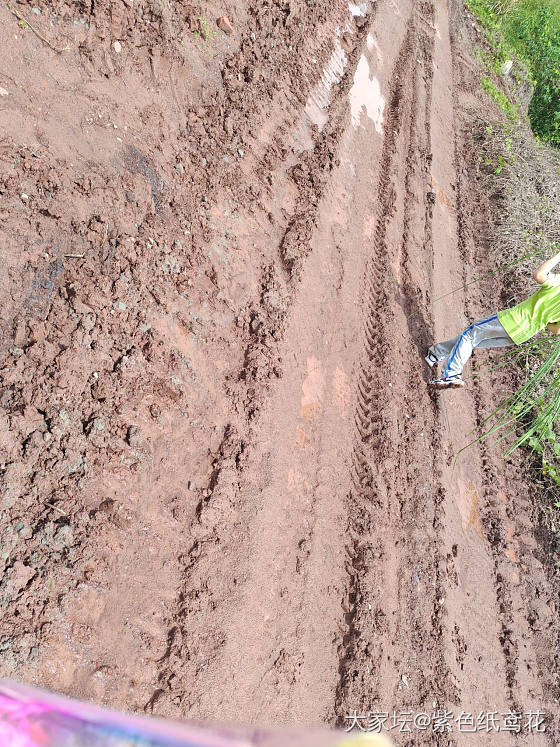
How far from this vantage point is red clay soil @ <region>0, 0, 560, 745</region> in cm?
265

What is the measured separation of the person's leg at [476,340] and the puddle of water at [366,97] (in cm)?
278

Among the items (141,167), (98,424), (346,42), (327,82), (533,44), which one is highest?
(533,44)

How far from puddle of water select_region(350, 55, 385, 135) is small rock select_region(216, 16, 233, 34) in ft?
5.64

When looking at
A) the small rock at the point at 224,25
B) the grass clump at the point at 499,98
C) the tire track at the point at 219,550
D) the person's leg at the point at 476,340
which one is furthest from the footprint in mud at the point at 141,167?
the grass clump at the point at 499,98

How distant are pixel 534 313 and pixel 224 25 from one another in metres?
3.55

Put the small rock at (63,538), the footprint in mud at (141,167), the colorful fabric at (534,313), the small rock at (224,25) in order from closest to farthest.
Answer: the small rock at (63,538), the footprint in mud at (141,167), the colorful fabric at (534,313), the small rock at (224,25)

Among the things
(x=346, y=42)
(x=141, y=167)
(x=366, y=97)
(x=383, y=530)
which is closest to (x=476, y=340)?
(x=383, y=530)

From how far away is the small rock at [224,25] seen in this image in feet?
14.7

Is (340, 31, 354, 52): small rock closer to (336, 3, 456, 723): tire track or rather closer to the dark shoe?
(336, 3, 456, 723): tire track

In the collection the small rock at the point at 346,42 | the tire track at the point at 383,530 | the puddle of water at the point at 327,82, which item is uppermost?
the small rock at the point at 346,42

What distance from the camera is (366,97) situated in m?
6.12

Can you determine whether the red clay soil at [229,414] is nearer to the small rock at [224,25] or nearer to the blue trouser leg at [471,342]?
the small rock at [224,25]

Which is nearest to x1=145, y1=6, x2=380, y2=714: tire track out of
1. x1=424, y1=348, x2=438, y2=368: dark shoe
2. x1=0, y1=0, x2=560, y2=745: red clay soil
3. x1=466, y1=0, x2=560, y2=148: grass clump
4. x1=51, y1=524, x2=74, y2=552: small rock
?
x1=0, y1=0, x2=560, y2=745: red clay soil

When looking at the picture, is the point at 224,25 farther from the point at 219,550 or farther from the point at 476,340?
the point at 219,550
